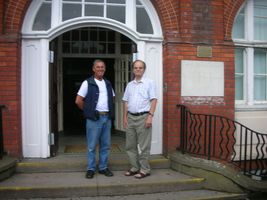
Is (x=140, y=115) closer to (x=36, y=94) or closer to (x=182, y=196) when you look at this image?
(x=182, y=196)

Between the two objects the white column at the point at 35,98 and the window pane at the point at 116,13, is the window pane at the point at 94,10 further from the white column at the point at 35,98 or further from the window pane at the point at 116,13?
the white column at the point at 35,98

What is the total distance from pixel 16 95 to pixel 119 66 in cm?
384

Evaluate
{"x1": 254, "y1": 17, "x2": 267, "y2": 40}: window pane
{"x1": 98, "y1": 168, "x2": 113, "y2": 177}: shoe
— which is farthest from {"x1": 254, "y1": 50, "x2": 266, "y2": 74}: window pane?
{"x1": 98, "y1": 168, "x2": 113, "y2": 177}: shoe

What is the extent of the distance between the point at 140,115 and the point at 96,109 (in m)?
0.67

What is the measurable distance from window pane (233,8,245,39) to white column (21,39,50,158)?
12.1ft

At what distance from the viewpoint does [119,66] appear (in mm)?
9672

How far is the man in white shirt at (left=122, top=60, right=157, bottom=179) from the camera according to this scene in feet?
18.8

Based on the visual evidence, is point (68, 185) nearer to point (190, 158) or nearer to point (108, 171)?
point (108, 171)

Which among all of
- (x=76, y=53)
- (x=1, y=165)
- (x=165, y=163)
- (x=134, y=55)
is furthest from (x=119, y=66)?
(x=1, y=165)

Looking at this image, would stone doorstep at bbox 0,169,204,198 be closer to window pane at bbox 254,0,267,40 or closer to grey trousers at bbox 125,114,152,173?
grey trousers at bbox 125,114,152,173

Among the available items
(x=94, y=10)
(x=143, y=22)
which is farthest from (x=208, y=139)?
(x=94, y=10)

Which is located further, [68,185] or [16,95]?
[16,95]

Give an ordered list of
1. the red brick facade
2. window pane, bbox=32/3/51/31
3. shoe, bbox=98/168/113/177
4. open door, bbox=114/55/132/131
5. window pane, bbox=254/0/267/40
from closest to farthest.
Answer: shoe, bbox=98/168/113/177
the red brick facade
window pane, bbox=32/3/51/31
window pane, bbox=254/0/267/40
open door, bbox=114/55/132/131

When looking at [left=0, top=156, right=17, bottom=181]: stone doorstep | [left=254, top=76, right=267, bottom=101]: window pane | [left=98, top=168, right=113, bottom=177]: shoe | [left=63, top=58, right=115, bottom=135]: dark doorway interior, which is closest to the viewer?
[left=0, top=156, right=17, bottom=181]: stone doorstep
